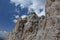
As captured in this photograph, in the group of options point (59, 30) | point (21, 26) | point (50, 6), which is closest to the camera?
point (59, 30)

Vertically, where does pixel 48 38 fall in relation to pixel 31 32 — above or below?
below

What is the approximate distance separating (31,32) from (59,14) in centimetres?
3144

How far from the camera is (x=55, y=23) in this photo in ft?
50.1

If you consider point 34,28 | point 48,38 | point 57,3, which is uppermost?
point 34,28

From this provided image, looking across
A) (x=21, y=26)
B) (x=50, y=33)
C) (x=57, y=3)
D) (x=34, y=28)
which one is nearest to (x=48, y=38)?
(x=50, y=33)

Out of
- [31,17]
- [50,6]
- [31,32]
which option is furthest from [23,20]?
[50,6]

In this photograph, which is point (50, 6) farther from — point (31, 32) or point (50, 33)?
point (31, 32)

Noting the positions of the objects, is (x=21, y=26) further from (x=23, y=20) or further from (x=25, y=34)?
(x=25, y=34)

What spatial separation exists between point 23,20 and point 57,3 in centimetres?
4022

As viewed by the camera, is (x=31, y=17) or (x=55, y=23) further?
(x=31, y=17)

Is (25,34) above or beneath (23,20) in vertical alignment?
beneath

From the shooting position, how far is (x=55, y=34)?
14648 mm

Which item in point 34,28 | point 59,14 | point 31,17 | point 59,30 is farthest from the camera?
point 31,17

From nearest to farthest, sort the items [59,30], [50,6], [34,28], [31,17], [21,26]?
[59,30] → [50,6] → [34,28] → [31,17] → [21,26]
